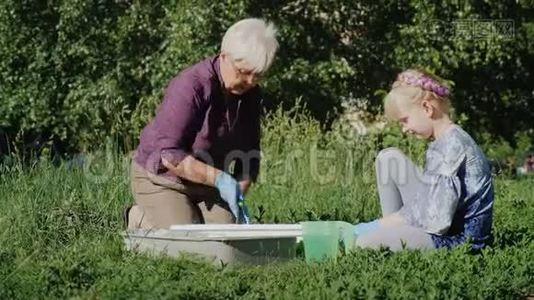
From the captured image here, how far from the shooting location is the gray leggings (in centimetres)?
548

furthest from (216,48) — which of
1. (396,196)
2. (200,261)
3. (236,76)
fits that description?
(200,261)

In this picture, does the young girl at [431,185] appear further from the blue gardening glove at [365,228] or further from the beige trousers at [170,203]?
the beige trousers at [170,203]

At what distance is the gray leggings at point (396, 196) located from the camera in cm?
548

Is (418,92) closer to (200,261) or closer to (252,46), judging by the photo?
(252,46)

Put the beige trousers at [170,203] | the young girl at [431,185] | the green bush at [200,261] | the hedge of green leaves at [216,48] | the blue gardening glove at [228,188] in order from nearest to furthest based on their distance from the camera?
the green bush at [200,261] → the young girl at [431,185] → the blue gardening glove at [228,188] → the beige trousers at [170,203] → the hedge of green leaves at [216,48]

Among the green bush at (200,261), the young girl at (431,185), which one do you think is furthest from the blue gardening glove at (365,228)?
the green bush at (200,261)

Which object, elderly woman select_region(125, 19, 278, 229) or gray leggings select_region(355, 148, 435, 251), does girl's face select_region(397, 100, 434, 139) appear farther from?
elderly woman select_region(125, 19, 278, 229)

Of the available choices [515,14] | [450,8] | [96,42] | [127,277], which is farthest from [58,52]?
[127,277]

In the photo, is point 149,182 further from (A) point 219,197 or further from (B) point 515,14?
(B) point 515,14

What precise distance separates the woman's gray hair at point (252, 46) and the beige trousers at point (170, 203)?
851mm

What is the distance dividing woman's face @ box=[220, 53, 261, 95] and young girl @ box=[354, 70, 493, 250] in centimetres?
76

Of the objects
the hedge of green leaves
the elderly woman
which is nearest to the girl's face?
the elderly woman

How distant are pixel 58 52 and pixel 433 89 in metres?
12.8

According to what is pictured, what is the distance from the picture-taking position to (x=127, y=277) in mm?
4637
